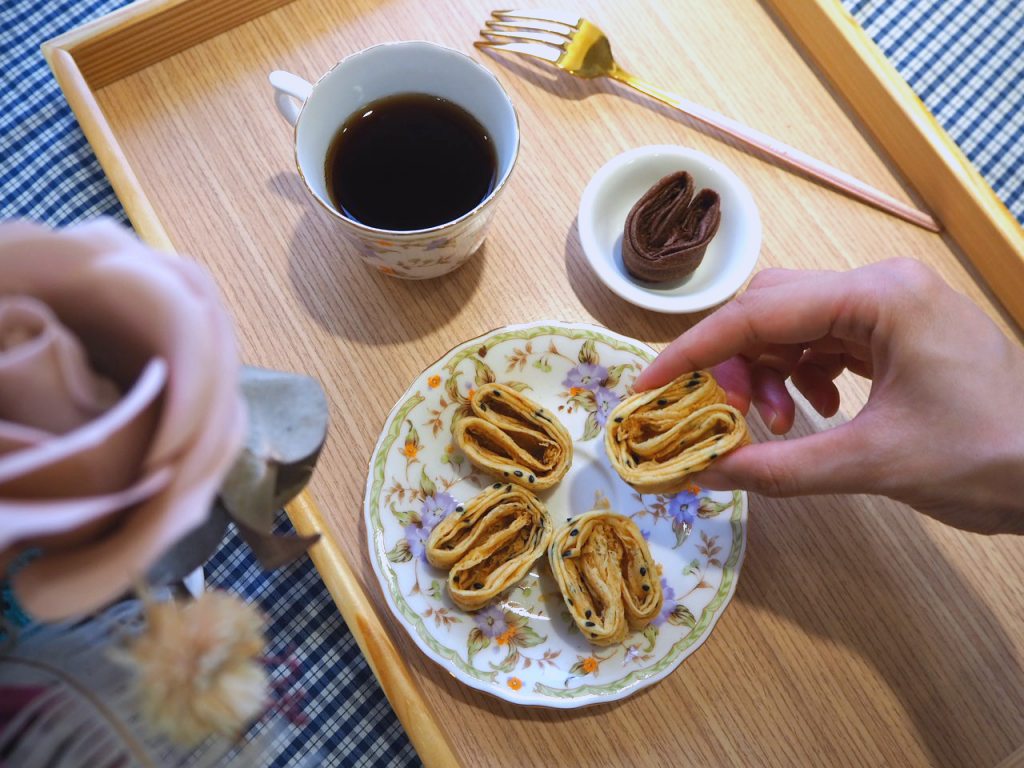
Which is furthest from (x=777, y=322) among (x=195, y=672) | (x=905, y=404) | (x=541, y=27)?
(x=195, y=672)

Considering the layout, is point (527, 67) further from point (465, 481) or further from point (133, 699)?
point (133, 699)

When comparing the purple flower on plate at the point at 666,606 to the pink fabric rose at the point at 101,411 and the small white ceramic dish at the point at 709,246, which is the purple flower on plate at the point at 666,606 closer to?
the small white ceramic dish at the point at 709,246

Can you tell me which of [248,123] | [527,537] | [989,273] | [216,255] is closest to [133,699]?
[527,537]

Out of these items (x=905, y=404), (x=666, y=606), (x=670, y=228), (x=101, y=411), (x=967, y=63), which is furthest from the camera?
(x=967, y=63)

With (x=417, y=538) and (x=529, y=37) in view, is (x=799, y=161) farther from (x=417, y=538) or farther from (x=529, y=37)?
(x=417, y=538)

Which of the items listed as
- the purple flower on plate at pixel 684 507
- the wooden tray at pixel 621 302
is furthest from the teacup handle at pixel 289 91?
the purple flower on plate at pixel 684 507
